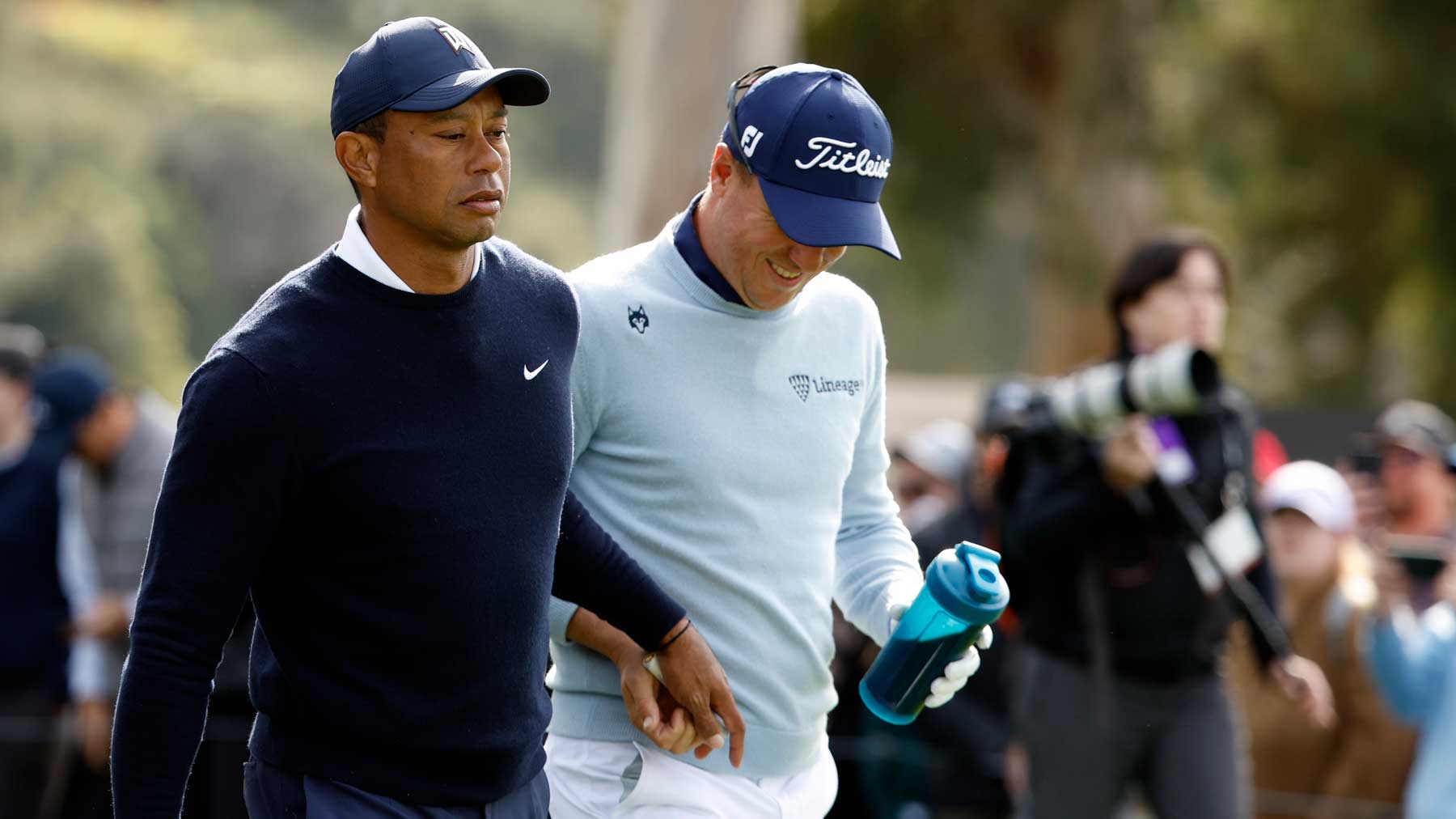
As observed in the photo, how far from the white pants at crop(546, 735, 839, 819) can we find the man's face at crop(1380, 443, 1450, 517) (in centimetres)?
324

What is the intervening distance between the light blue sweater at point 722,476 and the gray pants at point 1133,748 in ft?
7.48

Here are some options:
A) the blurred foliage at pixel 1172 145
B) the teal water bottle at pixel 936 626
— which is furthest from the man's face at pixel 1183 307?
the blurred foliage at pixel 1172 145

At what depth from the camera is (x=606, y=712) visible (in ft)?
11.7

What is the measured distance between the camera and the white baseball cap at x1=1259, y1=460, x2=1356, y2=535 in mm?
7402

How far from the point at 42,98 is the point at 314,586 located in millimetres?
34969

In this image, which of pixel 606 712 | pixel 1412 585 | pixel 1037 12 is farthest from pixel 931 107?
pixel 606 712

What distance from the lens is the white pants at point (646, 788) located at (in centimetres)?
350

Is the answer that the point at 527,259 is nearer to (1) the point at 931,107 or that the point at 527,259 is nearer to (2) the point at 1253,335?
(1) the point at 931,107

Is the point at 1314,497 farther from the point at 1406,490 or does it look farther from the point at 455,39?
the point at 455,39

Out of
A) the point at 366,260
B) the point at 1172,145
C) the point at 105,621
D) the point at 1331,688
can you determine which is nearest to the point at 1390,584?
the point at 1331,688

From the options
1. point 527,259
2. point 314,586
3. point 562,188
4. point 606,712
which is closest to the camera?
point 314,586

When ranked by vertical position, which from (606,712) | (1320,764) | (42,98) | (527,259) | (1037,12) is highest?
(527,259)

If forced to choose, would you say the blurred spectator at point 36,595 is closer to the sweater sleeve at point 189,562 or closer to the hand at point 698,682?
the hand at point 698,682

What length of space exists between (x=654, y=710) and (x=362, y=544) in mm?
719
